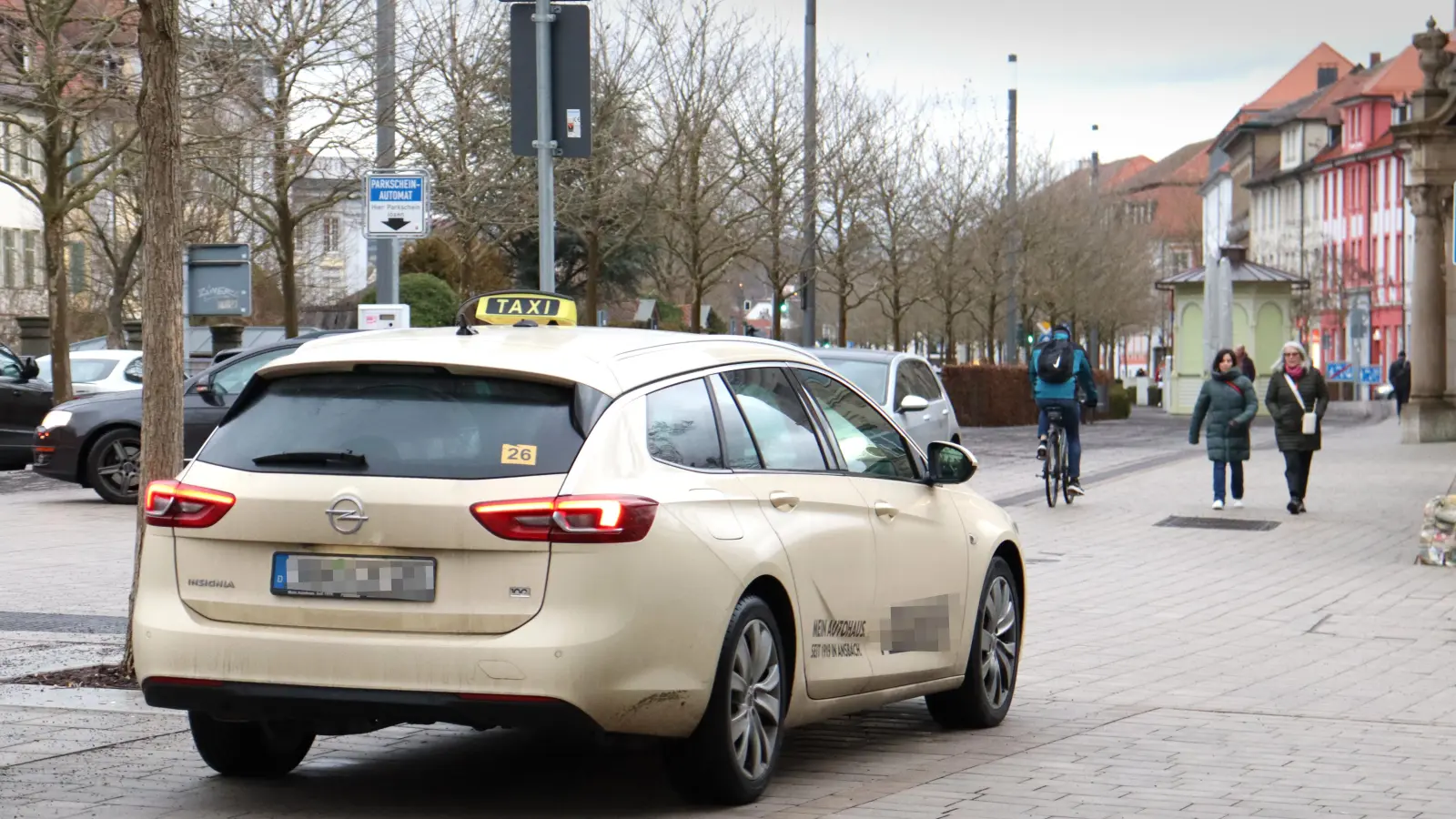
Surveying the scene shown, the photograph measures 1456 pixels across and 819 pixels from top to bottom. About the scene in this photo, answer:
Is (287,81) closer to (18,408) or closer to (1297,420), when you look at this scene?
(18,408)

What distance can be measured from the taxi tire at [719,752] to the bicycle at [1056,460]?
15.7 m

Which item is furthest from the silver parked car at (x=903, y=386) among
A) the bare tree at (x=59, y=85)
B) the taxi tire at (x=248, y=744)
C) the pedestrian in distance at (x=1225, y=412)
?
the taxi tire at (x=248, y=744)

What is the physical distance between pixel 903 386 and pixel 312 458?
14732mm

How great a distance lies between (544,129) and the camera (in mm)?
13305

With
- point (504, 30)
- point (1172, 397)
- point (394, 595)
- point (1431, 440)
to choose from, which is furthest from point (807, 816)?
point (1172, 397)

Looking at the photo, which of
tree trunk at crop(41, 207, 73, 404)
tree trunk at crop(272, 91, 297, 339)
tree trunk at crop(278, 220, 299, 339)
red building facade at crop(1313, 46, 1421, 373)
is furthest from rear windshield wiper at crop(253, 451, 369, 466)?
red building facade at crop(1313, 46, 1421, 373)

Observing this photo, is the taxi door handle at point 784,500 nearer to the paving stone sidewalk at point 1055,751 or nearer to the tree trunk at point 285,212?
the paving stone sidewalk at point 1055,751

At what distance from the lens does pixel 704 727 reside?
6.37 m

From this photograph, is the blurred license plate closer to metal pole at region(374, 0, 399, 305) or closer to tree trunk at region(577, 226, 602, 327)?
metal pole at region(374, 0, 399, 305)

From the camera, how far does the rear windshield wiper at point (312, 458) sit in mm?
6156

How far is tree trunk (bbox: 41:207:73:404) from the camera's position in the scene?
2775 cm

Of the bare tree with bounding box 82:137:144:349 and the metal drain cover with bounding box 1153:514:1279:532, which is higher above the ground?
the bare tree with bounding box 82:137:144:349

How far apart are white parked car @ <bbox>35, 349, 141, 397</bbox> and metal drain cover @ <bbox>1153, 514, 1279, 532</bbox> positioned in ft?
49.2

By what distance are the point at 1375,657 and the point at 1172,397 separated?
44178 mm
